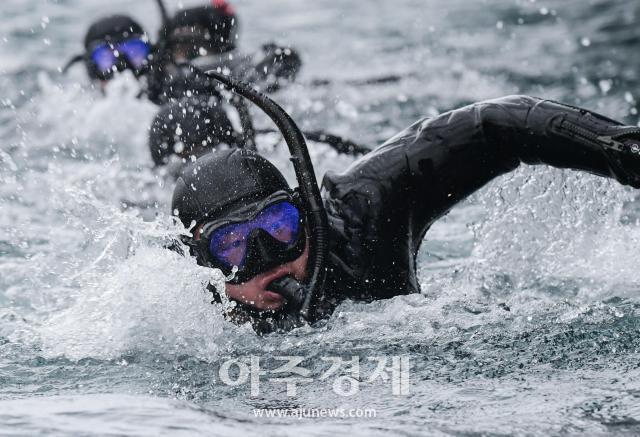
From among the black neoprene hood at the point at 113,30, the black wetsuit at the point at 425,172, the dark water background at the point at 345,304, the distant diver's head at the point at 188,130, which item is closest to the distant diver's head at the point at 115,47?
the black neoprene hood at the point at 113,30

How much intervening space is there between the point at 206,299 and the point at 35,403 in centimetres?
82

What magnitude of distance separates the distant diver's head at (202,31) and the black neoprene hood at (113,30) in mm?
394

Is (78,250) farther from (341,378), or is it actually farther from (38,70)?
(38,70)

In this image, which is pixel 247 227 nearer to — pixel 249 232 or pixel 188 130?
pixel 249 232

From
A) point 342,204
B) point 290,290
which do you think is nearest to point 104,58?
point 342,204

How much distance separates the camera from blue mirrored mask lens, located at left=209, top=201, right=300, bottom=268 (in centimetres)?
358

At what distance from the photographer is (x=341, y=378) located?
3336 mm

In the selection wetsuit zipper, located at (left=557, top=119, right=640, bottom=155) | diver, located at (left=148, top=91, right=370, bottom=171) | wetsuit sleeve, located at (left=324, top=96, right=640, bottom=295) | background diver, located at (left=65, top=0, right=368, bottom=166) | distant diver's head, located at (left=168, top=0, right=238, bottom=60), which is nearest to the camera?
wetsuit zipper, located at (left=557, top=119, right=640, bottom=155)

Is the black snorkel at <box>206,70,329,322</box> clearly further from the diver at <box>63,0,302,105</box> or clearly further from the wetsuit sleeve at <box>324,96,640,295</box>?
the diver at <box>63,0,302,105</box>

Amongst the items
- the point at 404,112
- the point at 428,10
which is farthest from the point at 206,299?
the point at 428,10

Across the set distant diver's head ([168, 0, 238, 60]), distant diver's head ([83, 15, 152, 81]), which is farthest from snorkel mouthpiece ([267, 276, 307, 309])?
distant diver's head ([83, 15, 152, 81])

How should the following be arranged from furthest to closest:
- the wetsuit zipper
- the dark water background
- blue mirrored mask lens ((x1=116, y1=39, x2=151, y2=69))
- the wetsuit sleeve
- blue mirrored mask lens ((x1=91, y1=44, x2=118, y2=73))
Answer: blue mirrored mask lens ((x1=91, y1=44, x2=118, y2=73)) < blue mirrored mask lens ((x1=116, y1=39, x2=151, y2=69)) < the wetsuit sleeve < the wetsuit zipper < the dark water background

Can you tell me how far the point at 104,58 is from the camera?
700 cm

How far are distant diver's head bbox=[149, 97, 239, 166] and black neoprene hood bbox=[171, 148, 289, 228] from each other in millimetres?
1595
